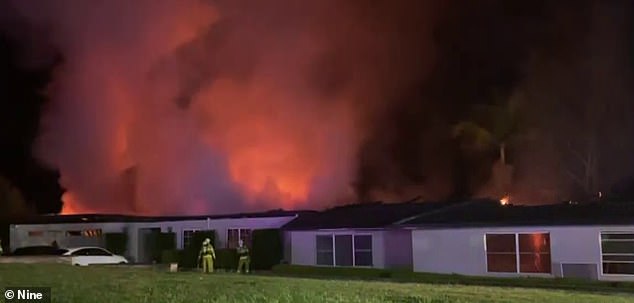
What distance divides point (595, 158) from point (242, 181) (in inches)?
959

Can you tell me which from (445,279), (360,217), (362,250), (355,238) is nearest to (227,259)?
(360,217)

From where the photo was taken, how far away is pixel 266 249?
1695 inches

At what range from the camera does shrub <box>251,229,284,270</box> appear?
141ft

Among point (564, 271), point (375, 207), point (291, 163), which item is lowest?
point (564, 271)

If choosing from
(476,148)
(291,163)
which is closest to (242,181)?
(291,163)

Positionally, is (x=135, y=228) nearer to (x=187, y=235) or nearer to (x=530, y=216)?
(x=187, y=235)

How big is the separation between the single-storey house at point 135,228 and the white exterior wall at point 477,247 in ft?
34.3

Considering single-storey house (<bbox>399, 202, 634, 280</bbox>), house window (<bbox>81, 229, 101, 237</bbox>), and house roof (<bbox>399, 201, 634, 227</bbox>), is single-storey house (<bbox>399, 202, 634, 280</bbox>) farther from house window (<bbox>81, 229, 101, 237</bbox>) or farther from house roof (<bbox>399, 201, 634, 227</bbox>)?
house window (<bbox>81, 229, 101, 237</bbox>)

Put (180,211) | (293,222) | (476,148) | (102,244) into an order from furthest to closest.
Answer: (476,148), (180,211), (102,244), (293,222)

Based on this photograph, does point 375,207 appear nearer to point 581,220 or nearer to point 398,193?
point 581,220

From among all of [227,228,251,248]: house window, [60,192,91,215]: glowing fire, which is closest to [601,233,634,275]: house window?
[227,228,251,248]: house window

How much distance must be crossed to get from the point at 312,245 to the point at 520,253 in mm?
10823

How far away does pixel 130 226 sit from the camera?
171 ft

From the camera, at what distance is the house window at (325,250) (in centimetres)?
4053
